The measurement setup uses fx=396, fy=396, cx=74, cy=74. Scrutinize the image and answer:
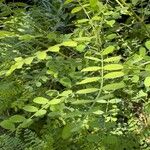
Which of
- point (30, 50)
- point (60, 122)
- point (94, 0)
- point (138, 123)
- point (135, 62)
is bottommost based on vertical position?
point (138, 123)

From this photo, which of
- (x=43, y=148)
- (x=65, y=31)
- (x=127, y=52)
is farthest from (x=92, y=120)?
(x=65, y=31)

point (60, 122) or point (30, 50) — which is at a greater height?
point (30, 50)

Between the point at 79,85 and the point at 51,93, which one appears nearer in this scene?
the point at 51,93

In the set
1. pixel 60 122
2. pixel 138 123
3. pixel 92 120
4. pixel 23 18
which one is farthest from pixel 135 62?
pixel 23 18

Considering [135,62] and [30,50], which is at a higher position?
[135,62]

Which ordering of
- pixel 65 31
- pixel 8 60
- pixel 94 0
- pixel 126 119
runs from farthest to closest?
pixel 65 31
pixel 126 119
pixel 8 60
pixel 94 0

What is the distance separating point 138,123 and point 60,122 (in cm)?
33

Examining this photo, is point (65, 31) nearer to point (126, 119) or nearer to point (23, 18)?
point (23, 18)

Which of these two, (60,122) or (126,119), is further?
(126,119)

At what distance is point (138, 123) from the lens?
4.57ft

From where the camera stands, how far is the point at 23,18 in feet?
4.93

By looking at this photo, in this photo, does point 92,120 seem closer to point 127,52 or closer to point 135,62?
point 135,62

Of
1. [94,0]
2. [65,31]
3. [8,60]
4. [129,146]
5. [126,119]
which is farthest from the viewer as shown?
[65,31]

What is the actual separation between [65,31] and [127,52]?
0.47 meters
